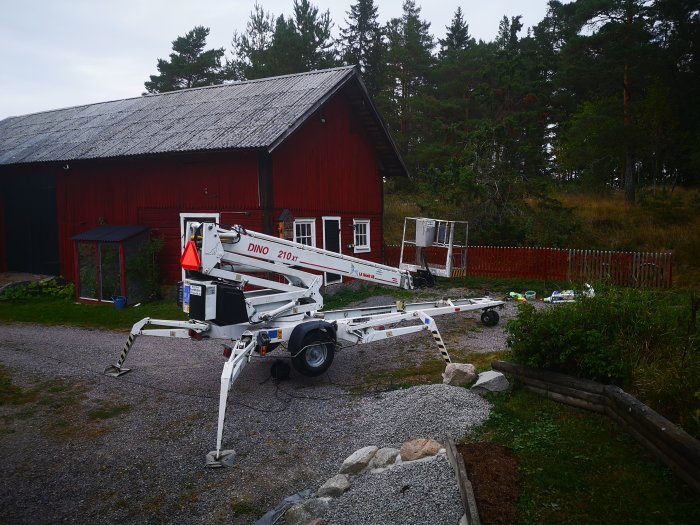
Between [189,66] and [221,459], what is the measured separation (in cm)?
3824

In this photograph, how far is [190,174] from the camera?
1611 cm

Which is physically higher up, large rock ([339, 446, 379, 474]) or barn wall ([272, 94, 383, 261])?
barn wall ([272, 94, 383, 261])

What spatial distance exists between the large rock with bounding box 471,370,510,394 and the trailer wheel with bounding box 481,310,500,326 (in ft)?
17.7

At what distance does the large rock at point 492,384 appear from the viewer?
272 inches

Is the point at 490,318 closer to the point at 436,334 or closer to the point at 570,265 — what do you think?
the point at 436,334

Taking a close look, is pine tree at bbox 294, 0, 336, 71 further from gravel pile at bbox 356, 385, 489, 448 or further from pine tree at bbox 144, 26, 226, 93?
gravel pile at bbox 356, 385, 489, 448

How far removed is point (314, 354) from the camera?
864cm

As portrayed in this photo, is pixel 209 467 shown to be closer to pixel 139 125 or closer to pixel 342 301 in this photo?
pixel 342 301

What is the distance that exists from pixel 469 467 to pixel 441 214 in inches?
791

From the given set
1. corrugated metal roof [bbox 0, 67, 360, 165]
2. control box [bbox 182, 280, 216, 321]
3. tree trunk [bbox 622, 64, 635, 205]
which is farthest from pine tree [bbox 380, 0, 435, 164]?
control box [bbox 182, 280, 216, 321]

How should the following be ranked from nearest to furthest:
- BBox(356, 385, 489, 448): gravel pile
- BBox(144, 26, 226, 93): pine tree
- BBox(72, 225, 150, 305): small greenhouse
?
BBox(356, 385, 489, 448): gravel pile < BBox(72, 225, 150, 305): small greenhouse < BBox(144, 26, 226, 93): pine tree

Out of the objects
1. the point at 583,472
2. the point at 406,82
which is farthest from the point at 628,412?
the point at 406,82

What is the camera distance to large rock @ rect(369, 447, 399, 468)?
221 inches

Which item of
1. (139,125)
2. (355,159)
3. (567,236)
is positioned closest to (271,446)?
(355,159)
